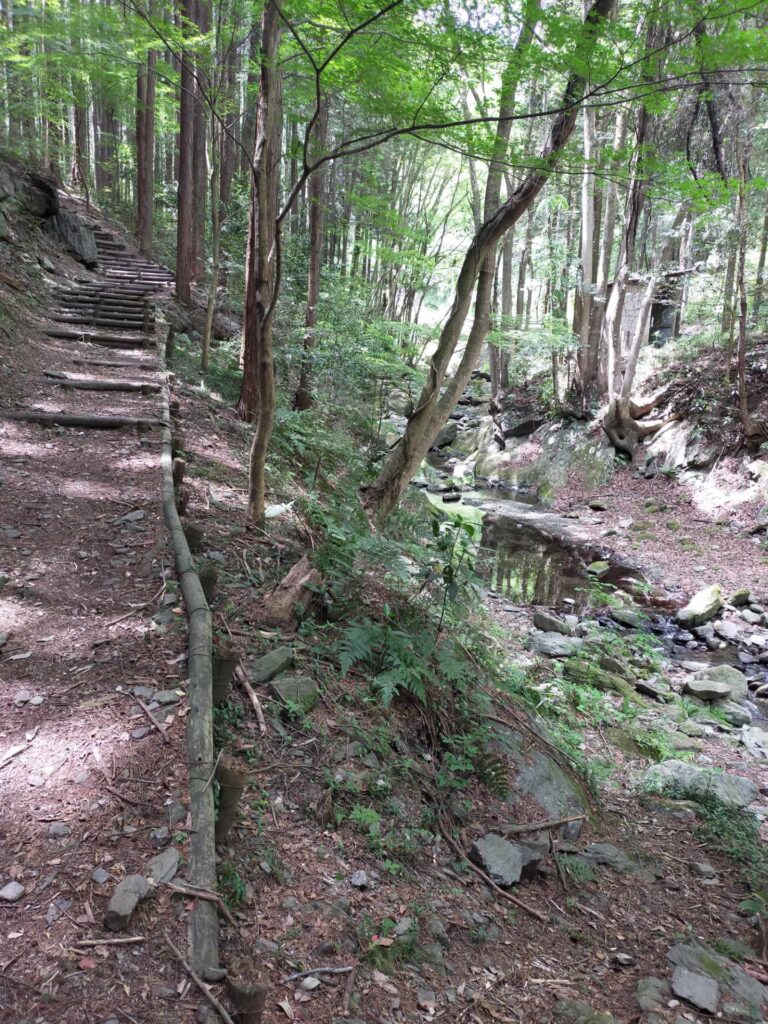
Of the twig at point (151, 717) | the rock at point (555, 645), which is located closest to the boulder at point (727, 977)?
the twig at point (151, 717)

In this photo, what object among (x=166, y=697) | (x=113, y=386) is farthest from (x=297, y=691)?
(x=113, y=386)

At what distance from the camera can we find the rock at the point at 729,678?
25.6 ft

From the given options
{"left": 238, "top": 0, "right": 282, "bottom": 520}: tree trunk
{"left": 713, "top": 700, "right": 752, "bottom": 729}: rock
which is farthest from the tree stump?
{"left": 713, "top": 700, "right": 752, "bottom": 729}: rock

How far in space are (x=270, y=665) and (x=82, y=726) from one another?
1.18 meters

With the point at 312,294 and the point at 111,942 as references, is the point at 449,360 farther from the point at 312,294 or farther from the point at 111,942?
the point at 111,942

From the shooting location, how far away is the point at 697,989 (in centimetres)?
309

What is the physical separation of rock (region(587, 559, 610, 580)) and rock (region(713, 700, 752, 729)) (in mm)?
4320

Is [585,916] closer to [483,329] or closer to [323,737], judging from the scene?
[323,737]

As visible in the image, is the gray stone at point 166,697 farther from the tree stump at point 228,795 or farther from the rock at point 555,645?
the rock at point 555,645

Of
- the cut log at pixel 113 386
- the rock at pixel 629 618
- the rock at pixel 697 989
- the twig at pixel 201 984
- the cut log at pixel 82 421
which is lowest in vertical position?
the rock at pixel 629 618

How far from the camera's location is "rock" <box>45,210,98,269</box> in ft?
53.2

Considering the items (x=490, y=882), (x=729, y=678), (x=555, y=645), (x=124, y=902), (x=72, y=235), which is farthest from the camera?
(x=72, y=235)

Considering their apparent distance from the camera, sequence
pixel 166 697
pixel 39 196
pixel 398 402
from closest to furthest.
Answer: pixel 166 697 < pixel 39 196 < pixel 398 402

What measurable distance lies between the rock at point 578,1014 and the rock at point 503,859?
0.73 metres
